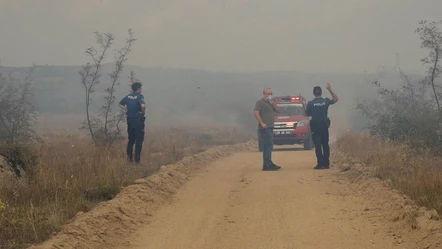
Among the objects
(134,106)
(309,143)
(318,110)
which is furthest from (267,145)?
(309,143)

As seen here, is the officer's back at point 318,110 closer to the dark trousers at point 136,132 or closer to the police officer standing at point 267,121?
the police officer standing at point 267,121

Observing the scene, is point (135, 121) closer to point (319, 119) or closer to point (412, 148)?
point (319, 119)

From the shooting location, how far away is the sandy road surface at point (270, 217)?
7.98 m

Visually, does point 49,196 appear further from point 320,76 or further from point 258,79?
point 320,76

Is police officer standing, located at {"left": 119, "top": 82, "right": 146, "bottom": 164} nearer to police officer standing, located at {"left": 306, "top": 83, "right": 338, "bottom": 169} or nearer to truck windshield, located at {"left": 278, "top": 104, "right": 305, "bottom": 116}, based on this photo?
police officer standing, located at {"left": 306, "top": 83, "right": 338, "bottom": 169}

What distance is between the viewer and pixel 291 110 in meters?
27.0

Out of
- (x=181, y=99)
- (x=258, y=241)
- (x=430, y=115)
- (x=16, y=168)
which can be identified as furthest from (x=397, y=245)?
(x=181, y=99)

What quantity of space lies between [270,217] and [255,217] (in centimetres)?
24

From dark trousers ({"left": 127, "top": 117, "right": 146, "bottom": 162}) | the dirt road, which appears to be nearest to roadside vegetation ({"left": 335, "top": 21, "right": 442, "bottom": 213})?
the dirt road

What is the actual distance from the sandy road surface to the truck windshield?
491 inches

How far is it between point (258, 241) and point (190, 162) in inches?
392

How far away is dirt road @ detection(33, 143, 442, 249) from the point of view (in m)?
7.87

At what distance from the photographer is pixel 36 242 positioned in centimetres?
734

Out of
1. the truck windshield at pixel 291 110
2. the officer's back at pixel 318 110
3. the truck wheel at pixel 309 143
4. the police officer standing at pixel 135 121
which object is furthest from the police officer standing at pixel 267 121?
the truck windshield at pixel 291 110
